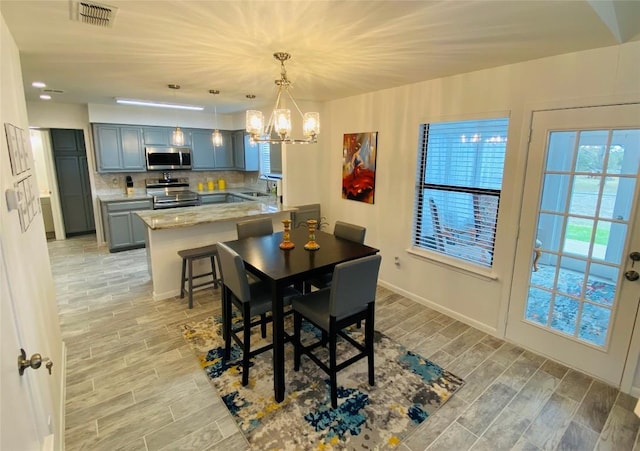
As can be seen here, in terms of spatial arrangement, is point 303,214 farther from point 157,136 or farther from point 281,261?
point 157,136

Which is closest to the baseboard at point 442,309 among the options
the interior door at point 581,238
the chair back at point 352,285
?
the interior door at point 581,238

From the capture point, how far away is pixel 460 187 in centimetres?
332

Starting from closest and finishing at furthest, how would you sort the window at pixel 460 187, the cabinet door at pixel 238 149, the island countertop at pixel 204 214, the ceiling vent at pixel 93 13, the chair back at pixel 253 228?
the ceiling vent at pixel 93 13 < the window at pixel 460 187 < the chair back at pixel 253 228 < the island countertop at pixel 204 214 < the cabinet door at pixel 238 149

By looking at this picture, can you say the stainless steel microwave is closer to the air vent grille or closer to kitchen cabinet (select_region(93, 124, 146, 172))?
kitchen cabinet (select_region(93, 124, 146, 172))

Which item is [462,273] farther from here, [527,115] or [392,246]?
[527,115]

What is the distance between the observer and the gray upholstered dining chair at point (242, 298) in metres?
2.30

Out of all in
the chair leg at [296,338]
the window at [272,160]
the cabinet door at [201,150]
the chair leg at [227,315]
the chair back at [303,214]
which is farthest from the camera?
the cabinet door at [201,150]

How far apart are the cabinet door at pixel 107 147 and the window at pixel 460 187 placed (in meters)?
5.10

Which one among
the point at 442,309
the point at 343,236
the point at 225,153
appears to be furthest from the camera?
the point at 225,153

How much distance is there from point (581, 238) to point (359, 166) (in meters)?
2.51

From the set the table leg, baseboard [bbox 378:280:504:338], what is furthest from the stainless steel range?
the table leg

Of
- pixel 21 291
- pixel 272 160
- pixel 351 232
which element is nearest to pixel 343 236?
pixel 351 232

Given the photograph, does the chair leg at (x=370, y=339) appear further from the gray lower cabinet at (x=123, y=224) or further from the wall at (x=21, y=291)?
the gray lower cabinet at (x=123, y=224)

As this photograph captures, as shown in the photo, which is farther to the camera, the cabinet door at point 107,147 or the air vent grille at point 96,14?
the cabinet door at point 107,147
